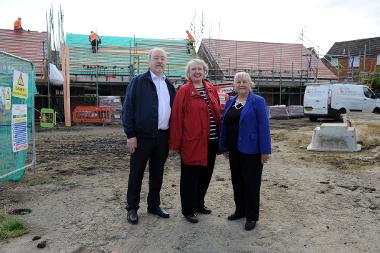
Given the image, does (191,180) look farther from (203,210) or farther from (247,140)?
(247,140)

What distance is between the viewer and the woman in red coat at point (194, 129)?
463 centimetres

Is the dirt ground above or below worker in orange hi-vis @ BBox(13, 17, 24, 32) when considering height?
below

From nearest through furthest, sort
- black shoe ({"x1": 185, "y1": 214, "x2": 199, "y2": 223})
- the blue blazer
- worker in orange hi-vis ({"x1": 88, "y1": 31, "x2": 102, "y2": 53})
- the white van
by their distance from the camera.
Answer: the blue blazer, black shoe ({"x1": 185, "y1": 214, "x2": 199, "y2": 223}), the white van, worker in orange hi-vis ({"x1": 88, "y1": 31, "x2": 102, "y2": 53})

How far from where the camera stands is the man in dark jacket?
15.2 feet

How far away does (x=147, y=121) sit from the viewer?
4605 mm

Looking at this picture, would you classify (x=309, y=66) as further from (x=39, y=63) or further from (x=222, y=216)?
(x=222, y=216)

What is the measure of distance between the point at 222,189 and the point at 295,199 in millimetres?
1165

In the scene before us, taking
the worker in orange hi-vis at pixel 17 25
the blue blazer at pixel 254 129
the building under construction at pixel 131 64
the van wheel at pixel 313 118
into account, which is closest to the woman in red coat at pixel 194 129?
the blue blazer at pixel 254 129

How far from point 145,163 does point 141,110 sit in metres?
0.65

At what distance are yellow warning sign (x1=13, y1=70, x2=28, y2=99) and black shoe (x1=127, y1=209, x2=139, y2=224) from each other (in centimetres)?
285

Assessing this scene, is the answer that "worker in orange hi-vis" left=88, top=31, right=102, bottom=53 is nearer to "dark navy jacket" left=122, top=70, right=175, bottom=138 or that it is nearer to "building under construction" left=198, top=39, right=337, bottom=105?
"building under construction" left=198, top=39, right=337, bottom=105

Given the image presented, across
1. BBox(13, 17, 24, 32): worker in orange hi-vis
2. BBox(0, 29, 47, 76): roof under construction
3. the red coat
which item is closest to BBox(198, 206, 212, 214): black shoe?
the red coat

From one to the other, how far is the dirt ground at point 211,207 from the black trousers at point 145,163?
0.31 meters

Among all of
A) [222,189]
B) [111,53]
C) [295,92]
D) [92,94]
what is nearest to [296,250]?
[222,189]
